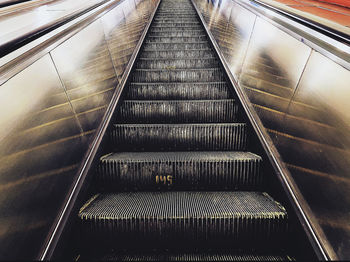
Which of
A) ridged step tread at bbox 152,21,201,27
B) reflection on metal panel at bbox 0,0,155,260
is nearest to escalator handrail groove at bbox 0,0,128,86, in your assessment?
reflection on metal panel at bbox 0,0,155,260

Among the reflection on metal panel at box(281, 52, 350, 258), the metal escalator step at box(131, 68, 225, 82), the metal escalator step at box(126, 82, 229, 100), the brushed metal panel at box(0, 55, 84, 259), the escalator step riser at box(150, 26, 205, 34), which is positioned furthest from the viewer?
the escalator step riser at box(150, 26, 205, 34)

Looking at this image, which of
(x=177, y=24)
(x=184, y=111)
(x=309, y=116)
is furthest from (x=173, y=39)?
(x=309, y=116)

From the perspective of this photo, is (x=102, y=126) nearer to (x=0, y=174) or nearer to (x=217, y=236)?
(x=0, y=174)

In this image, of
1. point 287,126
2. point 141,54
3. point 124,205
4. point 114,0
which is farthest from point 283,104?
point 114,0

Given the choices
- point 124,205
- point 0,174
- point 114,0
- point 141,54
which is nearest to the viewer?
point 0,174

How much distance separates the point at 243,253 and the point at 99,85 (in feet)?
5.77

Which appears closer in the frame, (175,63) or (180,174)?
(180,174)

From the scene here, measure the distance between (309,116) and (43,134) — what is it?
5.01 feet

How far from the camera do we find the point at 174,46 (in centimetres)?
372

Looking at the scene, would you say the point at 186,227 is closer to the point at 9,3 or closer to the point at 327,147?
the point at 327,147

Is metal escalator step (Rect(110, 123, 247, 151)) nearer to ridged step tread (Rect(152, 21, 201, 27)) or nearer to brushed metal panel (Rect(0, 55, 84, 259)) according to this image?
brushed metal panel (Rect(0, 55, 84, 259))

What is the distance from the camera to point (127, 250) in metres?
1.37

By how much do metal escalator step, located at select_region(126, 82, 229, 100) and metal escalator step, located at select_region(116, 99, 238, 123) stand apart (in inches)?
12.9

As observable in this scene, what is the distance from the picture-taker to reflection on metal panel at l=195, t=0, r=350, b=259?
107cm
